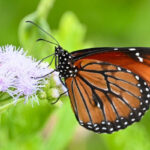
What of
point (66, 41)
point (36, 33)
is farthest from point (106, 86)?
point (66, 41)

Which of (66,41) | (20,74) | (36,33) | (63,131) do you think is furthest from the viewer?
(66,41)

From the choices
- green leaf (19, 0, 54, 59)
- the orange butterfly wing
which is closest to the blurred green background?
green leaf (19, 0, 54, 59)

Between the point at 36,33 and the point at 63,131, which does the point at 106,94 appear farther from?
the point at 36,33

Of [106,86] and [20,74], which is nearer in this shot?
[20,74]

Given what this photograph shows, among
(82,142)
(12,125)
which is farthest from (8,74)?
(82,142)

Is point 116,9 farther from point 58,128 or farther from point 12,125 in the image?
point 12,125

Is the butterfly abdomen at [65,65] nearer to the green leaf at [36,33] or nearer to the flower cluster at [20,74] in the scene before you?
the flower cluster at [20,74]

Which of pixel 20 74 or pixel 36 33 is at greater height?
pixel 36 33
